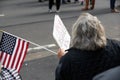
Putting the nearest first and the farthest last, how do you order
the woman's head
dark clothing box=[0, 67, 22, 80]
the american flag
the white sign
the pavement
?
the woman's head → the white sign → dark clothing box=[0, 67, 22, 80] → the american flag → the pavement

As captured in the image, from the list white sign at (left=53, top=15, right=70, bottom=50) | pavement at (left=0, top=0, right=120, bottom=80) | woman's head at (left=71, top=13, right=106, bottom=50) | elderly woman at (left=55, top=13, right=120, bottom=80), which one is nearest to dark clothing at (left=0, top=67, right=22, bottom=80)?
white sign at (left=53, top=15, right=70, bottom=50)

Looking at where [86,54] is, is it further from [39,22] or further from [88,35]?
[39,22]

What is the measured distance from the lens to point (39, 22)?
484 inches

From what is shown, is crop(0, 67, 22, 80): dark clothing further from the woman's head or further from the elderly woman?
the woman's head

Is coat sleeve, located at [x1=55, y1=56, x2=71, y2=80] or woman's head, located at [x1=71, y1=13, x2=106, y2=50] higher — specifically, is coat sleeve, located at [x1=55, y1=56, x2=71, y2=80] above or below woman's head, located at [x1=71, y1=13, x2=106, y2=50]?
below

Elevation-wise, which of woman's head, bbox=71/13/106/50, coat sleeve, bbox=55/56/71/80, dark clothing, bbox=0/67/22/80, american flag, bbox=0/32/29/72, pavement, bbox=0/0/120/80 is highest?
woman's head, bbox=71/13/106/50

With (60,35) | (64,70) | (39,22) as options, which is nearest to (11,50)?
(60,35)

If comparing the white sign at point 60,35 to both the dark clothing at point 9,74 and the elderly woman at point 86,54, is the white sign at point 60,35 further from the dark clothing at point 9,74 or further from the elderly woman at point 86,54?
the dark clothing at point 9,74

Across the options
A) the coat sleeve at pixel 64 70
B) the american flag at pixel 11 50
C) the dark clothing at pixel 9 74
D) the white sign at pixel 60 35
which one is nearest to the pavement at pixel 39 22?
the american flag at pixel 11 50

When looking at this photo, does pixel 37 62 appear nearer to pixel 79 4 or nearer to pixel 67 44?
pixel 67 44

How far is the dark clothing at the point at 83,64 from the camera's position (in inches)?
139

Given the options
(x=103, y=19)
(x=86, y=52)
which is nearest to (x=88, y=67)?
(x=86, y=52)

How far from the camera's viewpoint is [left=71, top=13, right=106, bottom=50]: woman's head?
11.4 feet

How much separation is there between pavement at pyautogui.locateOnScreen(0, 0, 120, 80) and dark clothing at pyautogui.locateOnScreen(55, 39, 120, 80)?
11.3 ft
